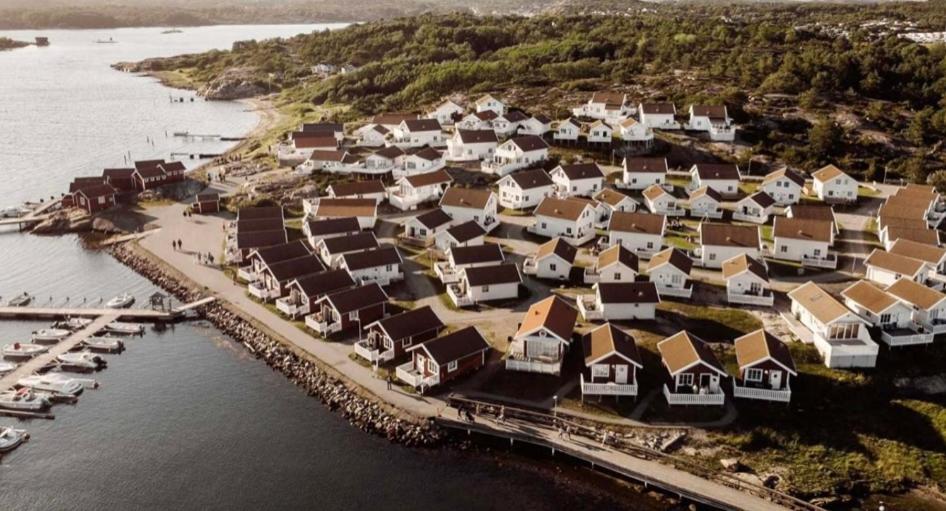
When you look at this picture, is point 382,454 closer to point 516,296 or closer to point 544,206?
point 516,296

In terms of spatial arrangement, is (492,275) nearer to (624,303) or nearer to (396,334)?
(624,303)

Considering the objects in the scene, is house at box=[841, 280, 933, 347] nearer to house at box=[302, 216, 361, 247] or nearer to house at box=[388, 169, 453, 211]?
house at box=[302, 216, 361, 247]

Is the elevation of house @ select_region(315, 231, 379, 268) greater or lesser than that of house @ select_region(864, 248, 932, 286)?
greater

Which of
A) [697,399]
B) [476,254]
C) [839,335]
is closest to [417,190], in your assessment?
[476,254]

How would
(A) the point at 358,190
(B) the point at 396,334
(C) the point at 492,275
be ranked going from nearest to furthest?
(B) the point at 396,334 < (C) the point at 492,275 < (A) the point at 358,190

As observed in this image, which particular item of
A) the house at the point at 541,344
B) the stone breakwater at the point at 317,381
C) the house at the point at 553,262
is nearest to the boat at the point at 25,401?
the stone breakwater at the point at 317,381

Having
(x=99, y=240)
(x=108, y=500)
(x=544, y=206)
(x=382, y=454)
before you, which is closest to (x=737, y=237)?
(x=544, y=206)

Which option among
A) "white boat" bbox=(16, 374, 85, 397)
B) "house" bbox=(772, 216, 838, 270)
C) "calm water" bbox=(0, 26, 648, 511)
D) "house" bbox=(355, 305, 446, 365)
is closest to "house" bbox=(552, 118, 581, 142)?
"house" bbox=(772, 216, 838, 270)
